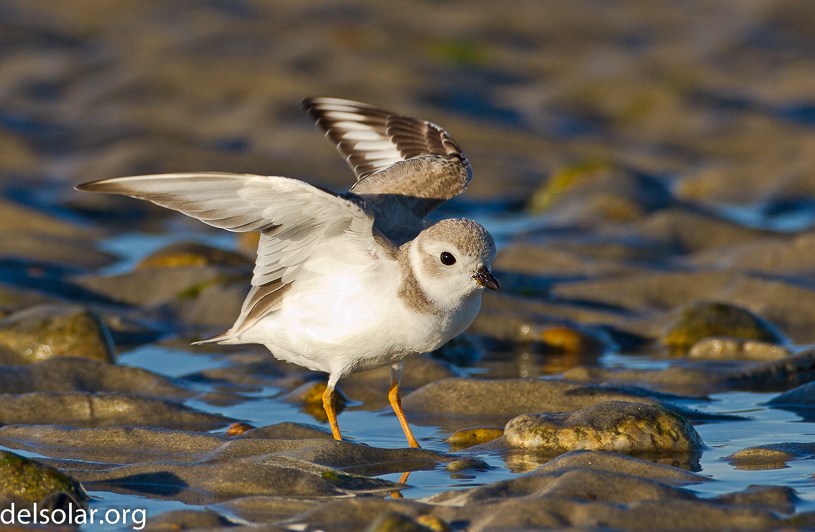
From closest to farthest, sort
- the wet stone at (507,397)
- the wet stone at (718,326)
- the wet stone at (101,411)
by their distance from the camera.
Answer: the wet stone at (101,411), the wet stone at (507,397), the wet stone at (718,326)

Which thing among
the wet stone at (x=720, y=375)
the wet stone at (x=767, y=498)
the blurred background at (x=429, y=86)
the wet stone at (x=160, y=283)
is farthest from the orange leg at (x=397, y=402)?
the blurred background at (x=429, y=86)

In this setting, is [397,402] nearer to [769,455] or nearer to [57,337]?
[769,455]

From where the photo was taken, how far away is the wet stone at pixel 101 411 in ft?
18.0

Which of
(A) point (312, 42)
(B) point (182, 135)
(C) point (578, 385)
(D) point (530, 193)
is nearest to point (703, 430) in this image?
(C) point (578, 385)

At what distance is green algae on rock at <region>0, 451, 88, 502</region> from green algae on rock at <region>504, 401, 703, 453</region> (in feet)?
6.91

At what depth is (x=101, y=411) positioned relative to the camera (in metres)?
5.59

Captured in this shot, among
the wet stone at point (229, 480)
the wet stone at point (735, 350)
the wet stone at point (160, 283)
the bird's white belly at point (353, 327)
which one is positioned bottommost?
the wet stone at point (229, 480)

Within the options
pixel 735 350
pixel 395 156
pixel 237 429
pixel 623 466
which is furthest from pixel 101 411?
pixel 735 350

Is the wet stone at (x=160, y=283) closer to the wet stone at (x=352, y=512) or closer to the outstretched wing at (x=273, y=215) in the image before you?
the outstretched wing at (x=273, y=215)

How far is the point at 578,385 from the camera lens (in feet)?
18.9

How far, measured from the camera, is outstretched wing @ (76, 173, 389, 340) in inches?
183

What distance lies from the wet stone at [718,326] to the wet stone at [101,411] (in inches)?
134

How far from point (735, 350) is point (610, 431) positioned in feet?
7.37

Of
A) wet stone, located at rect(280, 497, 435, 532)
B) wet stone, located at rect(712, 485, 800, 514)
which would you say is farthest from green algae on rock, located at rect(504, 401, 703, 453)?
wet stone, located at rect(280, 497, 435, 532)
